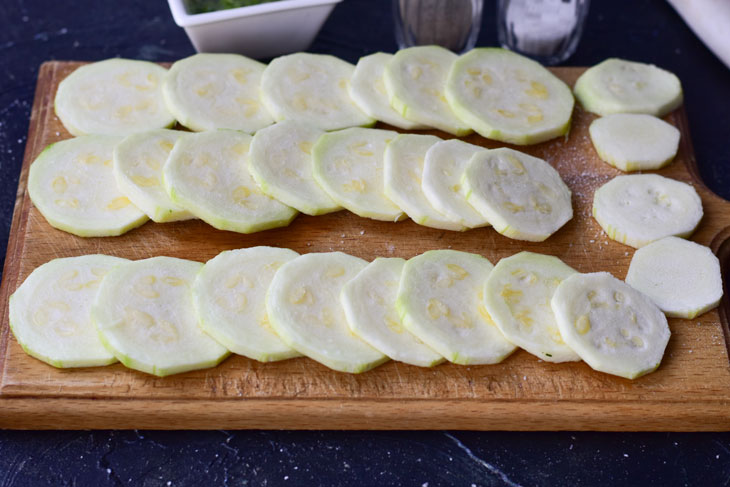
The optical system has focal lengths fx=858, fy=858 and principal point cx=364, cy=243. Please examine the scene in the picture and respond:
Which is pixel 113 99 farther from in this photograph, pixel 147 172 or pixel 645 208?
pixel 645 208

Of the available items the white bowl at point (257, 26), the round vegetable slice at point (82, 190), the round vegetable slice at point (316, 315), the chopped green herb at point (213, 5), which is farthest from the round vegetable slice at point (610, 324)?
the chopped green herb at point (213, 5)

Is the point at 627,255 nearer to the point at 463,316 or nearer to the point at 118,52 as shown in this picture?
the point at 463,316

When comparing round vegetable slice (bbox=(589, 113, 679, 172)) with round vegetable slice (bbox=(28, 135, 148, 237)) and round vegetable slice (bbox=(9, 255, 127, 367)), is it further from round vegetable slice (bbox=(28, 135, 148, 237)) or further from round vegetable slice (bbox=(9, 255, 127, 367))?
round vegetable slice (bbox=(9, 255, 127, 367))

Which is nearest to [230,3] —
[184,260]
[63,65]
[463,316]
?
[63,65]

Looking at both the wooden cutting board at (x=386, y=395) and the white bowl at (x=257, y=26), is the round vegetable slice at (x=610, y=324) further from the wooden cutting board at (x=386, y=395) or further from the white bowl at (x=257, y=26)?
the white bowl at (x=257, y=26)

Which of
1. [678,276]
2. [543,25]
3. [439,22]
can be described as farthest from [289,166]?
[543,25]

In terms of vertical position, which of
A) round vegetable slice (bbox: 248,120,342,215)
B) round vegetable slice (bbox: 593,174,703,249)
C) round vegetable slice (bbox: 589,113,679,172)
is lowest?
round vegetable slice (bbox: 593,174,703,249)

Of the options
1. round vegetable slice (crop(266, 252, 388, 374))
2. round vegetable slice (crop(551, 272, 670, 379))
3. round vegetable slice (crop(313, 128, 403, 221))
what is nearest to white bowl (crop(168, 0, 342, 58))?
round vegetable slice (crop(313, 128, 403, 221))
